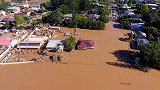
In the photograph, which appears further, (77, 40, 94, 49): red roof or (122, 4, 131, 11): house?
(122, 4, 131, 11): house

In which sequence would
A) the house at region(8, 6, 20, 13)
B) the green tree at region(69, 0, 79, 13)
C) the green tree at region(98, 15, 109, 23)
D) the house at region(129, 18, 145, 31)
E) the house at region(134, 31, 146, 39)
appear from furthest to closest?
1. the house at region(8, 6, 20, 13)
2. the green tree at region(69, 0, 79, 13)
3. the green tree at region(98, 15, 109, 23)
4. the house at region(129, 18, 145, 31)
5. the house at region(134, 31, 146, 39)

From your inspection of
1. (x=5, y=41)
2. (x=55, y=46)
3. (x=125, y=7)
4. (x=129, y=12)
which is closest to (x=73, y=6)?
(x=129, y=12)

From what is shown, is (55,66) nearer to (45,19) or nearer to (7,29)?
(7,29)

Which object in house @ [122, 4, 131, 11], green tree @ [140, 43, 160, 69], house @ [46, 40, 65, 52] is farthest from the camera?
house @ [122, 4, 131, 11]

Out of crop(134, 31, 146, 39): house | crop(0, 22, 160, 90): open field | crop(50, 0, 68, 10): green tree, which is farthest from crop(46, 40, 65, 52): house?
crop(50, 0, 68, 10): green tree

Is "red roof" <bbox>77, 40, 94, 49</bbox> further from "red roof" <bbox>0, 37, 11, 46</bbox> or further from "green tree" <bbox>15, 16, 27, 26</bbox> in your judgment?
"green tree" <bbox>15, 16, 27, 26</bbox>
